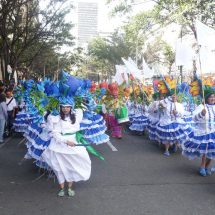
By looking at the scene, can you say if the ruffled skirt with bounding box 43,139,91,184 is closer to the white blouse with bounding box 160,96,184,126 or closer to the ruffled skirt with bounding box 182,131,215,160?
the ruffled skirt with bounding box 182,131,215,160

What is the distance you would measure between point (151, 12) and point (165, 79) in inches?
377

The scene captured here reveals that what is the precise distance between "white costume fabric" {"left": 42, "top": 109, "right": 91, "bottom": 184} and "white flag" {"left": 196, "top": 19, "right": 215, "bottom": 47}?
10.1 feet

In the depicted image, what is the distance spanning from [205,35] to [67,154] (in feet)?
11.9

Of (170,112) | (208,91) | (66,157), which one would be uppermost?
(208,91)

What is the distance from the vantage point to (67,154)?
14.4 ft

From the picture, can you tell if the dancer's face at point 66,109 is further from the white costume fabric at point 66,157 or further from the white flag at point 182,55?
the white flag at point 182,55

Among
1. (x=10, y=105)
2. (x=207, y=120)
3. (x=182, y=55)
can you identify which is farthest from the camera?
(x=10, y=105)

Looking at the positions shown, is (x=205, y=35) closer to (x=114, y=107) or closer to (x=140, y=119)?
(x=114, y=107)

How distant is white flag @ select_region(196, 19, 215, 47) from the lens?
5.50 meters

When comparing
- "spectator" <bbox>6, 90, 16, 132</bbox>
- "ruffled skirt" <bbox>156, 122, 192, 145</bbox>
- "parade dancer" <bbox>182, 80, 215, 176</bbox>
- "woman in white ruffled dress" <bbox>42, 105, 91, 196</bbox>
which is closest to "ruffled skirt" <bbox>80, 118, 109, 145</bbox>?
"ruffled skirt" <bbox>156, 122, 192, 145</bbox>

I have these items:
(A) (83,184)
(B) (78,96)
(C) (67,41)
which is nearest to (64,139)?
(B) (78,96)

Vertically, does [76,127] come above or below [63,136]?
above

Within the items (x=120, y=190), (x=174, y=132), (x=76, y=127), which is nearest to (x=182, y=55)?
(x=174, y=132)

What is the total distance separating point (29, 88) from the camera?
8.49 metres
